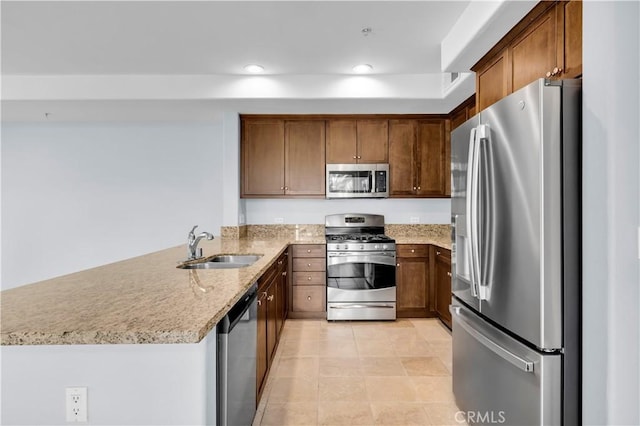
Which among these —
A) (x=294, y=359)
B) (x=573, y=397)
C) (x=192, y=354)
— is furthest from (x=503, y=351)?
(x=294, y=359)

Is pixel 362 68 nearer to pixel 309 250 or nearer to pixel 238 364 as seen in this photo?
pixel 309 250

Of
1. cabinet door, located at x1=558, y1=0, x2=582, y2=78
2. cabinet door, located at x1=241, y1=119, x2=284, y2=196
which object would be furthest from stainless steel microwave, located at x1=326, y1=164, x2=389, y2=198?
cabinet door, located at x1=558, y1=0, x2=582, y2=78

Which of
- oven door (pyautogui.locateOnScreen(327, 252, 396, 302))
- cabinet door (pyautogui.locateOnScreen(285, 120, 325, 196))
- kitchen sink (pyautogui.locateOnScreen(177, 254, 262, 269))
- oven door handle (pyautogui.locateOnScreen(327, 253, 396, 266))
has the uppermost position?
cabinet door (pyautogui.locateOnScreen(285, 120, 325, 196))

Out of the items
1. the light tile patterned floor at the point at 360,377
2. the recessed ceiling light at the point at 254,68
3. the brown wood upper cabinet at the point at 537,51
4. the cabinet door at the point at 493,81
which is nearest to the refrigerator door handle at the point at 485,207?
the brown wood upper cabinet at the point at 537,51

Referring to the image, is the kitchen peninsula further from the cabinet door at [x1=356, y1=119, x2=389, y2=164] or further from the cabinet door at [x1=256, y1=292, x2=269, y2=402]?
the cabinet door at [x1=356, y1=119, x2=389, y2=164]

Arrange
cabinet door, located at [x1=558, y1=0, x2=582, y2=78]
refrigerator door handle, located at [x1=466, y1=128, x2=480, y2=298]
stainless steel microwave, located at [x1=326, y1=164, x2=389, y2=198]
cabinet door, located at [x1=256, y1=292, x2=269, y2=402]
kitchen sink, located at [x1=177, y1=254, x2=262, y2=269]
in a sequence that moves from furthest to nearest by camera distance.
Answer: stainless steel microwave, located at [x1=326, y1=164, x2=389, y2=198]
kitchen sink, located at [x1=177, y1=254, x2=262, y2=269]
cabinet door, located at [x1=256, y1=292, x2=269, y2=402]
refrigerator door handle, located at [x1=466, y1=128, x2=480, y2=298]
cabinet door, located at [x1=558, y1=0, x2=582, y2=78]

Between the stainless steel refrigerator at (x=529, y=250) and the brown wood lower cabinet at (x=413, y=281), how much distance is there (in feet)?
7.48

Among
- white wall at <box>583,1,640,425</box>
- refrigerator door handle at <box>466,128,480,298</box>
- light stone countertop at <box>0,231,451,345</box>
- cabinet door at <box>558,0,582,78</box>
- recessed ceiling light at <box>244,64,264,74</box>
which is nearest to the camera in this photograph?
light stone countertop at <box>0,231,451,345</box>

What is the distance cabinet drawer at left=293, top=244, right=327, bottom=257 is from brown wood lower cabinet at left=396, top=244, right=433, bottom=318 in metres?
0.88

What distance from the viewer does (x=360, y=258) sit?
3.99 metres

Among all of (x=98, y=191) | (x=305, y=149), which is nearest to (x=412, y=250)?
(x=305, y=149)

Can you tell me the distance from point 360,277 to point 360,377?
145cm

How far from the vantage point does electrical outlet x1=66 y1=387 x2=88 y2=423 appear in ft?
3.68

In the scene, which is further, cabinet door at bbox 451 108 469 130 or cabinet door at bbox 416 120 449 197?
cabinet door at bbox 416 120 449 197
